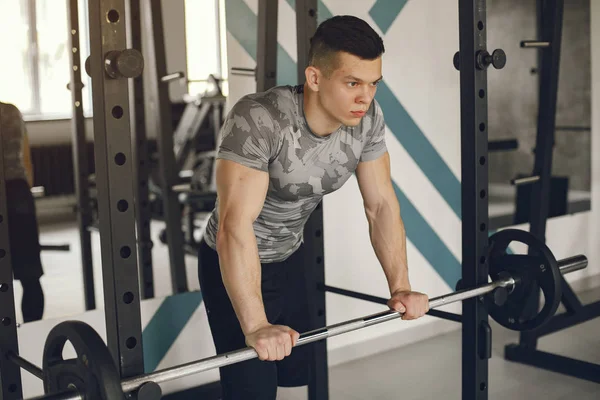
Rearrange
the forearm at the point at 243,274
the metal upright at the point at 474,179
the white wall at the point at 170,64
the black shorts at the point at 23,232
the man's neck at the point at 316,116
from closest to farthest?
the forearm at the point at 243,274 < the man's neck at the point at 316,116 < the metal upright at the point at 474,179 < the black shorts at the point at 23,232 < the white wall at the point at 170,64

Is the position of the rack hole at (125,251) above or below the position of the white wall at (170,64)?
below

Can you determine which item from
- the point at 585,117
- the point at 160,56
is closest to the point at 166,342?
the point at 160,56

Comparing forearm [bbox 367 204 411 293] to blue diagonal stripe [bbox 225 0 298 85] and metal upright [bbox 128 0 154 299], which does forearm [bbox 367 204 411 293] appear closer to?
blue diagonal stripe [bbox 225 0 298 85]

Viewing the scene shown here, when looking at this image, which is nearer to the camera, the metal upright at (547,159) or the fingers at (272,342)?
the fingers at (272,342)

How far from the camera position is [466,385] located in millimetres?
2332

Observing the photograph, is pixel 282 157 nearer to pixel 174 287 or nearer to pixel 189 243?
pixel 174 287

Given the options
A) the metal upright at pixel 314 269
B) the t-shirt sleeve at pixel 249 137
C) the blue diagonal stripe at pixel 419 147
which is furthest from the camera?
the blue diagonal stripe at pixel 419 147

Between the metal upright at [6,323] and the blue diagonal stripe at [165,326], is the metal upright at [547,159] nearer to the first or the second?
Result: the blue diagonal stripe at [165,326]

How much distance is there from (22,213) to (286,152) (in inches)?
60.3

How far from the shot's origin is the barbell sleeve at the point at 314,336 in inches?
65.5

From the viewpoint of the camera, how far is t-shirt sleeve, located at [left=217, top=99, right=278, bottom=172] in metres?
1.95

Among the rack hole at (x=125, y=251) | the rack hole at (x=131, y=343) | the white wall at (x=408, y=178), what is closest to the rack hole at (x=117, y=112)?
the rack hole at (x=125, y=251)

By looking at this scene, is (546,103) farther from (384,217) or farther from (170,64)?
(170,64)

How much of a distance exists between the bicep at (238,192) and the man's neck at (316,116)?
242mm
